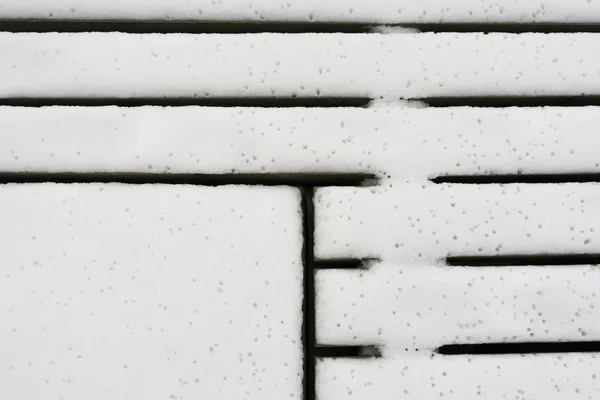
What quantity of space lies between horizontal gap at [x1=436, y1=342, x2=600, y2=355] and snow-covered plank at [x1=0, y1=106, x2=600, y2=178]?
284mm

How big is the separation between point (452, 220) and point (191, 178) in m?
0.43

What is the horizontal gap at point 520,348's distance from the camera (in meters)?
0.64

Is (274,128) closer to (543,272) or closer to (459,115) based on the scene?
(459,115)

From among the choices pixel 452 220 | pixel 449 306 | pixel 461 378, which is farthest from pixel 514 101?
pixel 461 378

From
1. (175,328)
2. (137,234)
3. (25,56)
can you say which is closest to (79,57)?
(25,56)

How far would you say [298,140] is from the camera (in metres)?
0.64

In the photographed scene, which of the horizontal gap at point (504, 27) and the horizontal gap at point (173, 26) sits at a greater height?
the horizontal gap at point (504, 27)

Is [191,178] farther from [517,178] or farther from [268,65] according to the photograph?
[517,178]

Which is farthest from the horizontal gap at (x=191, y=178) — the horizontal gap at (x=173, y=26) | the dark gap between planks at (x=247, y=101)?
the horizontal gap at (x=173, y=26)

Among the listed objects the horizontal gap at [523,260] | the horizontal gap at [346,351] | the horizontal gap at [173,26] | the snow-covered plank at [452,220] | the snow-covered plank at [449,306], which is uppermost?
the horizontal gap at [173,26]

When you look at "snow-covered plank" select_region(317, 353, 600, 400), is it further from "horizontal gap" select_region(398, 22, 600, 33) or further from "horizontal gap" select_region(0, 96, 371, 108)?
"horizontal gap" select_region(398, 22, 600, 33)

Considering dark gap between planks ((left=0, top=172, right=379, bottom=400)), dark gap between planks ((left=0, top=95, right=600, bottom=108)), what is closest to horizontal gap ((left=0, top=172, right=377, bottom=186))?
dark gap between planks ((left=0, top=172, right=379, bottom=400))

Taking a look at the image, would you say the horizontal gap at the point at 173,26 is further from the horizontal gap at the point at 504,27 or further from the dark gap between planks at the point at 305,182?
the dark gap between planks at the point at 305,182

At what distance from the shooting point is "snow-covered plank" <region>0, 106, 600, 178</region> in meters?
0.63
